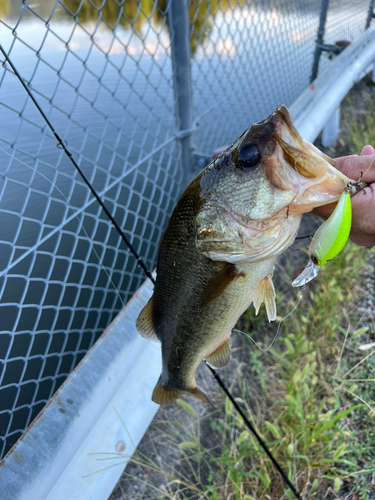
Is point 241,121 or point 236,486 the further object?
point 241,121

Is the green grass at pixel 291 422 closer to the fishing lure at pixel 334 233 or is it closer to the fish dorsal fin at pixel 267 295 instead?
the fish dorsal fin at pixel 267 295

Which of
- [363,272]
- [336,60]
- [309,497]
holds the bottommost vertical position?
[309,497]

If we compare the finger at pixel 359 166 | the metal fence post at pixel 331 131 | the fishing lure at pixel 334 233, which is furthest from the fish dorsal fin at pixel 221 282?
the metal fence post at pixel 331 131

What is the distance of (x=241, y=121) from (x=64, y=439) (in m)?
4.05

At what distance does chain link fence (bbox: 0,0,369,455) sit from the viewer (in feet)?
7.14

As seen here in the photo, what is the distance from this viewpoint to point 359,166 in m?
1.21

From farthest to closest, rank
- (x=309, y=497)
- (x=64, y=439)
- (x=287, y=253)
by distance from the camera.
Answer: (x=287, y=253) < (x=309, y=497) < (x=64, y=439)

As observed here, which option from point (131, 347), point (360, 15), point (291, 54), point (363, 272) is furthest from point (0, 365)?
point (360, 15)

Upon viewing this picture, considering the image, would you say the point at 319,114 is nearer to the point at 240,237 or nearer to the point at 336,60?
the point at 336,60

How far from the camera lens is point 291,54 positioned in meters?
4.91

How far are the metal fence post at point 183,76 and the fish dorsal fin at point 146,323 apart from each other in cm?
145

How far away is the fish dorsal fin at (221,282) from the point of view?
1275 millimetres

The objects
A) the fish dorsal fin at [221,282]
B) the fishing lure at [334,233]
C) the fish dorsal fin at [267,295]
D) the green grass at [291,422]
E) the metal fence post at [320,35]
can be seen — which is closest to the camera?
the fishing lure at [334,233]

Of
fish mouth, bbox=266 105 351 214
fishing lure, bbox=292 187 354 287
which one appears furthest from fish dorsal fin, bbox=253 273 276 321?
fish mouth, bbox=266 105 351 214
